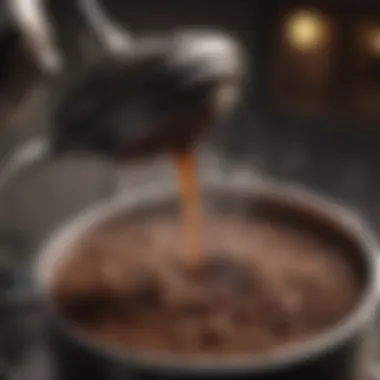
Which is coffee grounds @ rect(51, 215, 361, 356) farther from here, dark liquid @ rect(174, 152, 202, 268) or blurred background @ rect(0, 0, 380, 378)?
blurred background @ rect(0, 0, 380, 378)

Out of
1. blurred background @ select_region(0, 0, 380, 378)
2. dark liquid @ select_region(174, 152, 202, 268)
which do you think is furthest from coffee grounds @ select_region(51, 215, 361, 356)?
blurred background @ select_region(0, 0, 380, 378)

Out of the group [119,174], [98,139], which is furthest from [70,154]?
[119,174]

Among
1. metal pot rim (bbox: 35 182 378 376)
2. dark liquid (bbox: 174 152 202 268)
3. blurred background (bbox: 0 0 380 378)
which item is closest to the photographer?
metal pot rim (bbox: 35 182 378 376)

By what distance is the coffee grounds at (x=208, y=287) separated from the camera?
705 mm

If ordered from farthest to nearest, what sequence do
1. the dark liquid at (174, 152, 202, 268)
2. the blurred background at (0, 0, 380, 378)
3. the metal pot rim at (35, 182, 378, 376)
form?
the blurred background at (0, 0, 380, 378) → the dark liquid at (174, 152, 202, 268) → the metal pot rim at (35, 182, 378, 376)

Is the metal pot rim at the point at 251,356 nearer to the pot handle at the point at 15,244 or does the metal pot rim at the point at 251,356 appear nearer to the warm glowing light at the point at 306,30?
the pot handle at the point at 15,244

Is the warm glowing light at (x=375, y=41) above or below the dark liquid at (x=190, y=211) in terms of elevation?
above

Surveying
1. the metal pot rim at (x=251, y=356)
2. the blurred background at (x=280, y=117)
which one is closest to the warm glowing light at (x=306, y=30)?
the blurred background at (x=280, y=117)

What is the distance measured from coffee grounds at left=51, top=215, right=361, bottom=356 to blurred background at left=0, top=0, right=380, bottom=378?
123mm

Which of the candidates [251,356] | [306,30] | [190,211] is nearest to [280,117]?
[306,30]

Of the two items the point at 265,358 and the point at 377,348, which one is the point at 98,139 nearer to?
the point at 265,358

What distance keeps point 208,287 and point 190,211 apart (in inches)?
2.6

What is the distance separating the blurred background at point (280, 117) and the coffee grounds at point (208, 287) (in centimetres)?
12

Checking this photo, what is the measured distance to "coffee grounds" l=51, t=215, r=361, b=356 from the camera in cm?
70
